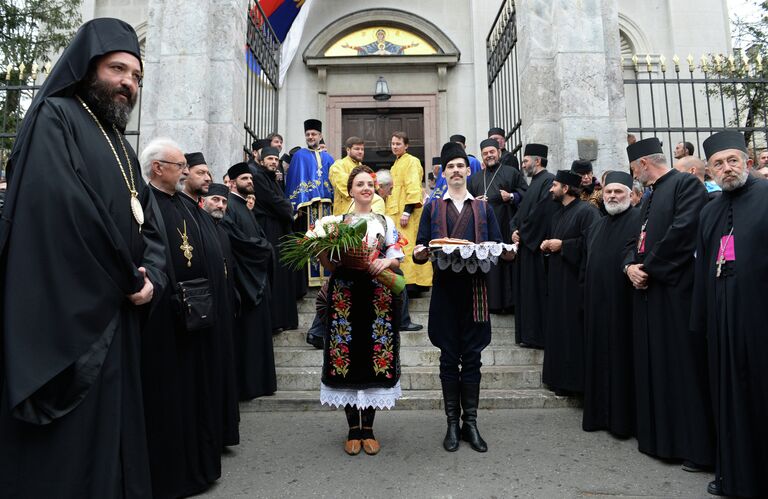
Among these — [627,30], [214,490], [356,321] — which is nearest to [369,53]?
[627,30]

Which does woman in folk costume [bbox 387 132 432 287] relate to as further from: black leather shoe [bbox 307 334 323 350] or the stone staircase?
black leather shoe [bbox 307 334 323 350]

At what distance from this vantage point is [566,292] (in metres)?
5.64

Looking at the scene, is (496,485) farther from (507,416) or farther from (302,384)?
(302,384)

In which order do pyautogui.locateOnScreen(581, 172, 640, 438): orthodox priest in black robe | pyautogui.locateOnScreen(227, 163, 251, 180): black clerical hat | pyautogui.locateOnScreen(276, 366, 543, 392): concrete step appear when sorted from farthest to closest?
pyautogui.locateOnScreen(227, 163, 251, 180): black clerical hat → pyautogui.locateOnScreen(276, 366, 543, 392): concrete step → pyautogui.locateOnScreen(581, 172, 640, 438): orthodox priest in black robe

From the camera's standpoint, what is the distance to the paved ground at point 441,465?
3570 millimetres

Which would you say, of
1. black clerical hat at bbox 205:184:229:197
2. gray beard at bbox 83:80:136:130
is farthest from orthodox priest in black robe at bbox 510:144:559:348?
gray beard at bbox 83:80:136:130

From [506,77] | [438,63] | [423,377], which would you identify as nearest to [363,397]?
[423,377]

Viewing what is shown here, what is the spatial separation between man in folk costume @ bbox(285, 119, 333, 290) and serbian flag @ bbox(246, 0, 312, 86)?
177 inches

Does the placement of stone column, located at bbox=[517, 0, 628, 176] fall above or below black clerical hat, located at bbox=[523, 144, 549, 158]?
above

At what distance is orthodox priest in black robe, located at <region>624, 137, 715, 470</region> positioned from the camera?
13.2ft

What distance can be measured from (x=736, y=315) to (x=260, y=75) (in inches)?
336

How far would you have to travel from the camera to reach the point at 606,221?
5.11m

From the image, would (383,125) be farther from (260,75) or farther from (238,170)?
(238,170)

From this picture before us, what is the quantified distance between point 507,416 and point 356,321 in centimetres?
191
